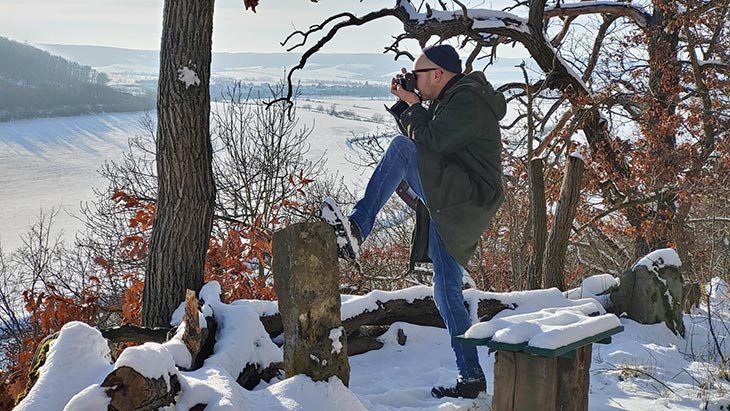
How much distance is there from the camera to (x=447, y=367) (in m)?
4.34

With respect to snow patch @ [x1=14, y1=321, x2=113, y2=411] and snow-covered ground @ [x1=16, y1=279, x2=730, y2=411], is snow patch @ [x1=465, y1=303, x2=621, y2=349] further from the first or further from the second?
snow patch @ [x1=14, y1=321, x2=113, y2=411]

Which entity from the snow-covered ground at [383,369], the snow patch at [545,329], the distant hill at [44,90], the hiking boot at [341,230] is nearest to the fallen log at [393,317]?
the snow-covered ground at [383,369]

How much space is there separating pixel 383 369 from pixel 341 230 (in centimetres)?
175

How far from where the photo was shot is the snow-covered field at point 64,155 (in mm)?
37603

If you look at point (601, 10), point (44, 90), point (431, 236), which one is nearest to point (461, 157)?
point (431, 236)

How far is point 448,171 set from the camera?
3158mm

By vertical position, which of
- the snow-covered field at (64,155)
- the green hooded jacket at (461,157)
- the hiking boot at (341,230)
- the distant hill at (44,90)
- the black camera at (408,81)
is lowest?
the snow-covered field at (64,155)

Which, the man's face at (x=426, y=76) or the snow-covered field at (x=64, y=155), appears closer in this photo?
the man's face at (x=426, y=76)

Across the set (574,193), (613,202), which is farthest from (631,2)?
(574,193)

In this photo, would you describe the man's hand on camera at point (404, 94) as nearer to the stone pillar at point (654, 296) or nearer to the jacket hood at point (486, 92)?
the jacket hood at point (486, 92)

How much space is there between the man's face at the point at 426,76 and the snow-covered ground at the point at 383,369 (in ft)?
5.07

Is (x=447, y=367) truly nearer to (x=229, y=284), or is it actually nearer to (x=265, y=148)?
(x=229, y=284)

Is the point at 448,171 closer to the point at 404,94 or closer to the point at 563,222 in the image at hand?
the point at 404,94

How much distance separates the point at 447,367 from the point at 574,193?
2191 mm
